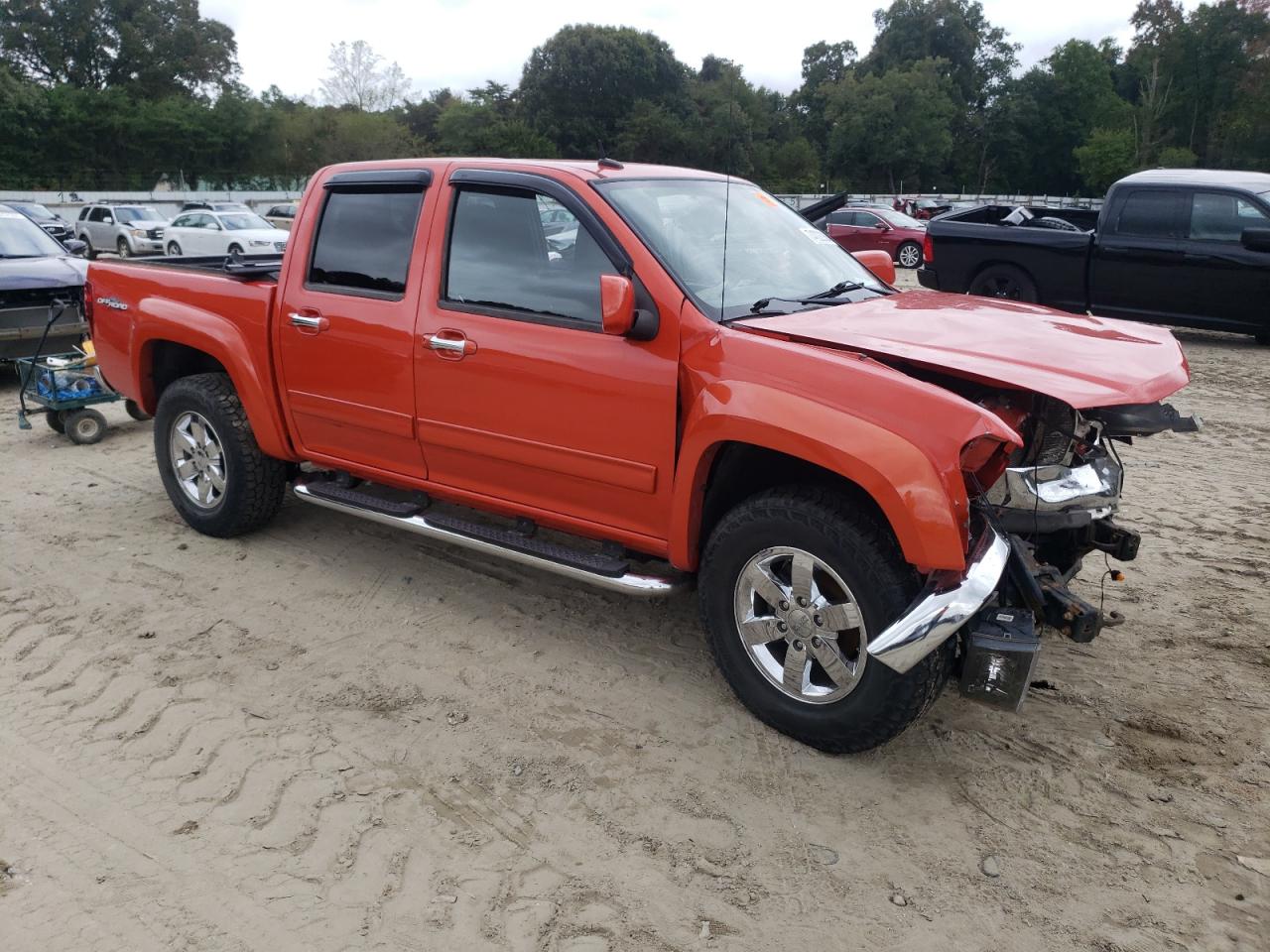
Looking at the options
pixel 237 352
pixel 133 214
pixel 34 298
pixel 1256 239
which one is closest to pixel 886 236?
pixel 1256 239

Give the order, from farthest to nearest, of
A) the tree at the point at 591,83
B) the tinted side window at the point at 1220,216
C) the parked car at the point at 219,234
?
the parked car at the point at 219,234 → the tree at the point at 591,83 → the tinted side window at the point at 1220,216

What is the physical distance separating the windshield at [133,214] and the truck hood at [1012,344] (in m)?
27.5

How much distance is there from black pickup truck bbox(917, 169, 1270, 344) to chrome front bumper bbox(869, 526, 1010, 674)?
8989 mm

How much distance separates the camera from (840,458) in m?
3.11

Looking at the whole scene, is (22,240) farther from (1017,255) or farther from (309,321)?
(1017,255)

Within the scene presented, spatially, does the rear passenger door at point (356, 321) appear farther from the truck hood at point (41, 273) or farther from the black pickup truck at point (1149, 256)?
the black pickup truck at point (1149, 256)

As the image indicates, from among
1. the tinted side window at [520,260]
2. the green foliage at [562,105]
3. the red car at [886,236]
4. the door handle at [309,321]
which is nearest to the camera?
the tinted side window at [520,260]

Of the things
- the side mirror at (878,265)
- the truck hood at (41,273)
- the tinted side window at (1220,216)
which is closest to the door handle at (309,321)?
the side mirror at (878,265)

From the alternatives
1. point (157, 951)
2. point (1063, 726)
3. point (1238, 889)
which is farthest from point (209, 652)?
point (1238, 889)

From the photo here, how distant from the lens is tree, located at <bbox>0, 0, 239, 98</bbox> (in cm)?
5438

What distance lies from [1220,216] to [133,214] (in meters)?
26.0

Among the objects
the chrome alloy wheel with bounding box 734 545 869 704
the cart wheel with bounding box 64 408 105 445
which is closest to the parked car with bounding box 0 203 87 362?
the cart wheel with bounding box 64 408 105 445

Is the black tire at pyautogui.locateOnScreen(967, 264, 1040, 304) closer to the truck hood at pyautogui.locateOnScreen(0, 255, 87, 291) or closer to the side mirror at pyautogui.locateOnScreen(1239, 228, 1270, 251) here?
the side mirror at pyautogui.locateOnScreen(1239, 228, 1270, 251)

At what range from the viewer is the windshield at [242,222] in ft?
76.4
